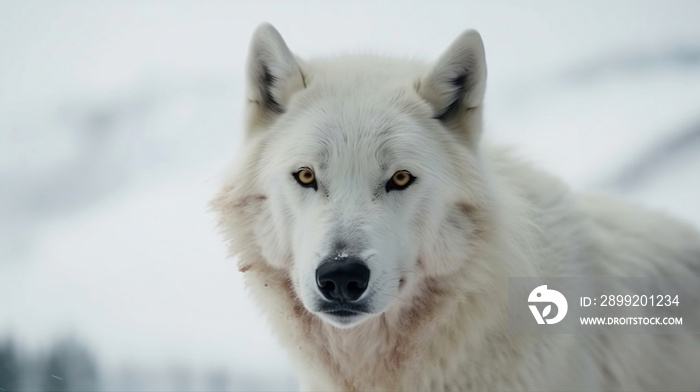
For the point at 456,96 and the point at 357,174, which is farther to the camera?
the point at 456,96

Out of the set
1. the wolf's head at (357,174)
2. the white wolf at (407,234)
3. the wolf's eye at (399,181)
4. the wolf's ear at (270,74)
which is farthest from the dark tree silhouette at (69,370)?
the wolf's eye at (399,181)

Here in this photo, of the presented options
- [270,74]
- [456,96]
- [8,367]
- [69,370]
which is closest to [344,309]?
[456,96]

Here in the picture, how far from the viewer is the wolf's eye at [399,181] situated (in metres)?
3.40

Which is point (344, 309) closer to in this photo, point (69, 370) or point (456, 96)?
point (456, 96)

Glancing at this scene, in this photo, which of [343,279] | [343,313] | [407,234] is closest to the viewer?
[343,279]

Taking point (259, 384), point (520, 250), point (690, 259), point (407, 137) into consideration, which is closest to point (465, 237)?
point (520, 250)

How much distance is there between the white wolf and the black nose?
0.06 meters

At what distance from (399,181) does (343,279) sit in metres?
0.64

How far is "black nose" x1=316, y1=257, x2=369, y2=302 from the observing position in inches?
119

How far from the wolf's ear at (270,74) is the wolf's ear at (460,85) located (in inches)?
28.1

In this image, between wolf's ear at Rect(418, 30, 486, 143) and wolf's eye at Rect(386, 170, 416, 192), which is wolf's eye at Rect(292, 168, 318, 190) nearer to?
wolf's eye at Rect(386, 170, 416, 192)

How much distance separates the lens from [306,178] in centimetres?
344

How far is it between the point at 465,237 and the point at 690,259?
1688mm

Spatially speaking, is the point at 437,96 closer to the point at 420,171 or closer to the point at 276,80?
the point at 420,171
